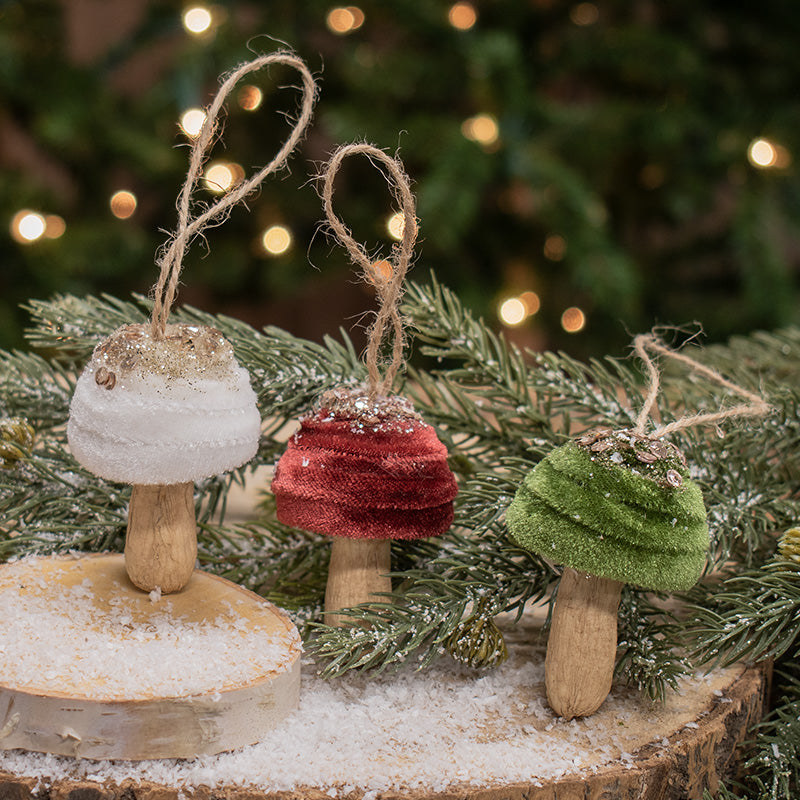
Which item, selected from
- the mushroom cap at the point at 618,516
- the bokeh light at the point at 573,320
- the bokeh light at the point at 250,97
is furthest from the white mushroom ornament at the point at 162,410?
the bokeh light at the point at 573,320

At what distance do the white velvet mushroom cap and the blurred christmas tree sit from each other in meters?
0.75

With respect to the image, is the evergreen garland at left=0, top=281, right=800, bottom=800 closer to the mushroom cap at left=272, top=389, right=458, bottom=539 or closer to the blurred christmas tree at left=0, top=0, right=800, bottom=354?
the mushroom cap at left=272, top=389, right=458, bottom=539

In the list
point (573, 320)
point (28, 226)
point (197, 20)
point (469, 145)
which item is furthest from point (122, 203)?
point (573, 320)

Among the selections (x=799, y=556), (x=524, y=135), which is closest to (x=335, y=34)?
(x=524, y=135)

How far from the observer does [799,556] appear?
693 mm

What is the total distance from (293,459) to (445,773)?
0.25 m

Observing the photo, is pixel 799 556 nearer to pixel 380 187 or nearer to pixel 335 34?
pixel 380 187

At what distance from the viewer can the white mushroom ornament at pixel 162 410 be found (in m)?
0.60

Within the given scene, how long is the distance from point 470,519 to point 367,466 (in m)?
0.13

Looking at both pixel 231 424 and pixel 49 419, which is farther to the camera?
pixel 49 419

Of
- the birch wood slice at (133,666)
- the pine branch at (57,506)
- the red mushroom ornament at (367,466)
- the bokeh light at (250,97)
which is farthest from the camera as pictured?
the bokeh light at (250,97)

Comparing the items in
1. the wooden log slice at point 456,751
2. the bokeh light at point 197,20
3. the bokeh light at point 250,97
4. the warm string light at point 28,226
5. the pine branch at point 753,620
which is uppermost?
the bokeh light at point 197,20

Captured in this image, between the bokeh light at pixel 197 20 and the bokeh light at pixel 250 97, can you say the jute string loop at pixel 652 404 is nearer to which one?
the bokeh light at pixel 250 97

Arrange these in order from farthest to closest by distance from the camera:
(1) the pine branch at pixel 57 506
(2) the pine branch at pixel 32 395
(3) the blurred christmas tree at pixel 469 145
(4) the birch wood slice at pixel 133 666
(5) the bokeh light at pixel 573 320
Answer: (5) the bokeh light at pixel 573 320
(3) the blurred christmas tree at pixel 469 145
(2) the pine branch at pixel 32 395
(1) the pine branch at pixel 57 506
(4) the birch wood slice at pixel 133 666
